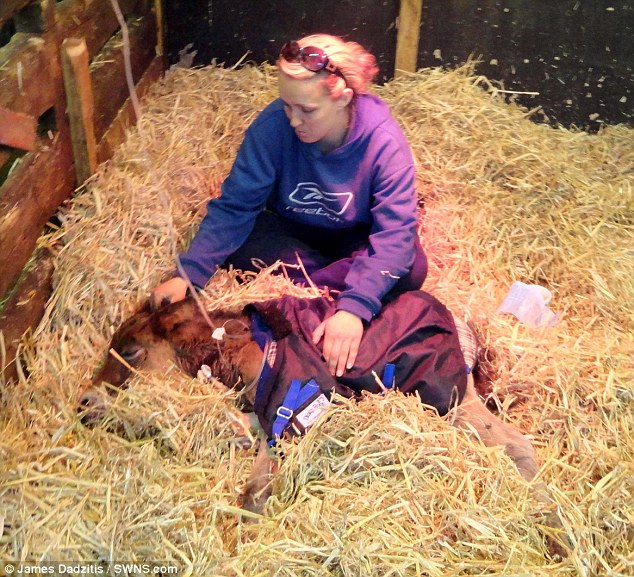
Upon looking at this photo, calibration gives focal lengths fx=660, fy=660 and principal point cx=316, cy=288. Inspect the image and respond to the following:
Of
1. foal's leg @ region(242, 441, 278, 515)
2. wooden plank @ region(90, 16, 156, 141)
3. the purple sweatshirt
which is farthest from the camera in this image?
wooden plank @ region(90, 16, 156, 141)

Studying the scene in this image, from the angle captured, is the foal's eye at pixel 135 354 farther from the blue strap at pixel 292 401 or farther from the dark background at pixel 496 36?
the dark background at pixel 496 36

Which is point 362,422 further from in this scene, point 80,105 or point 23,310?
point 80,105

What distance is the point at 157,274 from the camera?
2768 millimetres

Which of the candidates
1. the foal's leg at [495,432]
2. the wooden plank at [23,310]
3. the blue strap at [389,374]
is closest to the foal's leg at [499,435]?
the foal's leg at [495,432]

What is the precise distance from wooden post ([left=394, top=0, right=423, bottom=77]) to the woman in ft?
4.28

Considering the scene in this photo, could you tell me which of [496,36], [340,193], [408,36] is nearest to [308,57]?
[340,193]

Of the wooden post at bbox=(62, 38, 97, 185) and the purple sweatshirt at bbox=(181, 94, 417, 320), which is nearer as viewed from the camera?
the purple sweatshirt at bbox=(181, 94, 417, 320)

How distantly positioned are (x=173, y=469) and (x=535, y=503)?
1157 millimetres

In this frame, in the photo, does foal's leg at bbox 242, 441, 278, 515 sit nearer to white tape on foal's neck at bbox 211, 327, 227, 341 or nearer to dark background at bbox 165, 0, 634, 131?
white tape on foal's neck at bbox 211, 327, 227, 341

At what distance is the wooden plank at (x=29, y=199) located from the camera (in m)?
2.35

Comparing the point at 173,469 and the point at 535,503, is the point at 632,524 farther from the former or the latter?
the point at 173,469

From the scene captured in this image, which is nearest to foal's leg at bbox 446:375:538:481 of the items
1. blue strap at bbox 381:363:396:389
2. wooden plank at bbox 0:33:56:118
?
blue strap at bbox 381:363:396:389

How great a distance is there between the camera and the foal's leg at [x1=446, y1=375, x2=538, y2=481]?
7.20 ft

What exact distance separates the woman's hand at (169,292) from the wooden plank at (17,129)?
2.25ft
